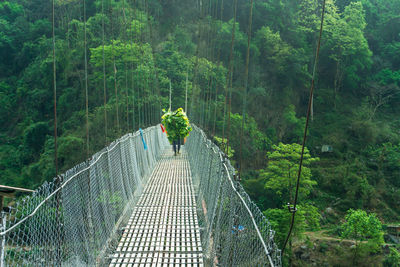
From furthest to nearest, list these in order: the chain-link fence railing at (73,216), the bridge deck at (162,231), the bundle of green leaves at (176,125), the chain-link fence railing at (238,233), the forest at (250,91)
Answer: the forest at (250,91)
the bundle of green leaves at (176,125)
the bridge deck at (162,231)
the chain-link fence railing at (73,216)
the chain-link fence railing at (238,233)

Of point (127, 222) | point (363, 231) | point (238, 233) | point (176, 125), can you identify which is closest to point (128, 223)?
point (127, 222)

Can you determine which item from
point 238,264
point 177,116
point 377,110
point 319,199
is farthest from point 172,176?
point 377,110

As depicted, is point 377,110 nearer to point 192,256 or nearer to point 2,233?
point 192,256

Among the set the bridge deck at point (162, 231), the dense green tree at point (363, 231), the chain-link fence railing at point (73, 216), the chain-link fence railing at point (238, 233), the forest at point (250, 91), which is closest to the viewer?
the chain-link fence railing at point (238, 233)

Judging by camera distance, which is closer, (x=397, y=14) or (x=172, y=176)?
(x=172, y=176)

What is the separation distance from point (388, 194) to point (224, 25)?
50.6 ft

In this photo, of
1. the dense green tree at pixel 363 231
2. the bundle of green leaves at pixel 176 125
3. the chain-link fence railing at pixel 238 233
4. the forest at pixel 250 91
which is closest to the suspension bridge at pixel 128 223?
the chain-link fence railing at pixel 238 233

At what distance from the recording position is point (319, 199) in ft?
61.5

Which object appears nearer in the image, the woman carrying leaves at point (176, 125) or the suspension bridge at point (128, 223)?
the suspension bridge at point (128, 223)

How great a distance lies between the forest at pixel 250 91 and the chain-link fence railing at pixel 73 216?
1304cm

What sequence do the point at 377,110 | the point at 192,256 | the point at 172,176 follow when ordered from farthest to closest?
the point at 377,110 < the point at 172,176 < the point at 192,256

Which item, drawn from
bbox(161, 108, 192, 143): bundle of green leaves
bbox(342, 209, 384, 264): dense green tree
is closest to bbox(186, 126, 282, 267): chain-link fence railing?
bbox(161, 108, 192, 143): bundle of green leaves

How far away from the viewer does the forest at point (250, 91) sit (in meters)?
17.5

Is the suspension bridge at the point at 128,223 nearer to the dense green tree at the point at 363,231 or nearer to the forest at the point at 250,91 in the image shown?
the dense green tree at the point at 363,231
